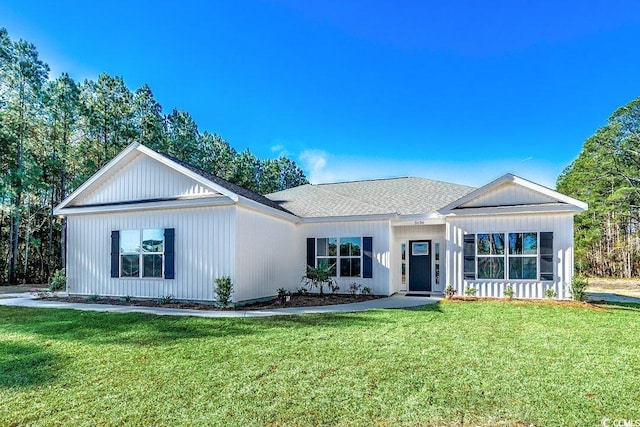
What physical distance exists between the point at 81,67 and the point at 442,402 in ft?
77.8

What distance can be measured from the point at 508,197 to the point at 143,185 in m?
11.5

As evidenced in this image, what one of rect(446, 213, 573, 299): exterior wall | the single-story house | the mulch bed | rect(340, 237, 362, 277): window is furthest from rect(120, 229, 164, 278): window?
rect(446, 213, 573, 299): exterior wall

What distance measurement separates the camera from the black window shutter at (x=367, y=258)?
42.1 feet

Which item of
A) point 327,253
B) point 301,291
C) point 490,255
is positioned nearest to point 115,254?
point 301,291

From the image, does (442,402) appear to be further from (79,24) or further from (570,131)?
(570,131)

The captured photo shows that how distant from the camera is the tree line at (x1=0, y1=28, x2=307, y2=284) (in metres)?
18.7

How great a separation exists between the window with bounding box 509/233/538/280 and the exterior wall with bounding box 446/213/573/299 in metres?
0.18

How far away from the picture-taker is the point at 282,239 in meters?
12.8

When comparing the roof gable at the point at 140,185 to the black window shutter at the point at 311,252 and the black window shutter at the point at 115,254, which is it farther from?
the black window shutter at the point at 311,252

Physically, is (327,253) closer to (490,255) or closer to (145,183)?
(490,255)

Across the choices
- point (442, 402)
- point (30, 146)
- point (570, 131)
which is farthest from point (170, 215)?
point (570, 131)

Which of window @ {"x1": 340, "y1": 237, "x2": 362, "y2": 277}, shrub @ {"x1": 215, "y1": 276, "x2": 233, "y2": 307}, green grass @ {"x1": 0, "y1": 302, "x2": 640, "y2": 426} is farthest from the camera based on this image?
window @ {"x1": 340, "y1": 237, "x2": 362, "y2": 277}

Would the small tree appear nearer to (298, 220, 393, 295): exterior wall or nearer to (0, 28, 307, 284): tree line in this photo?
(298, 220, 393, 295): exterior wall

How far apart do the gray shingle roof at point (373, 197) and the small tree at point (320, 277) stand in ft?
6.67
